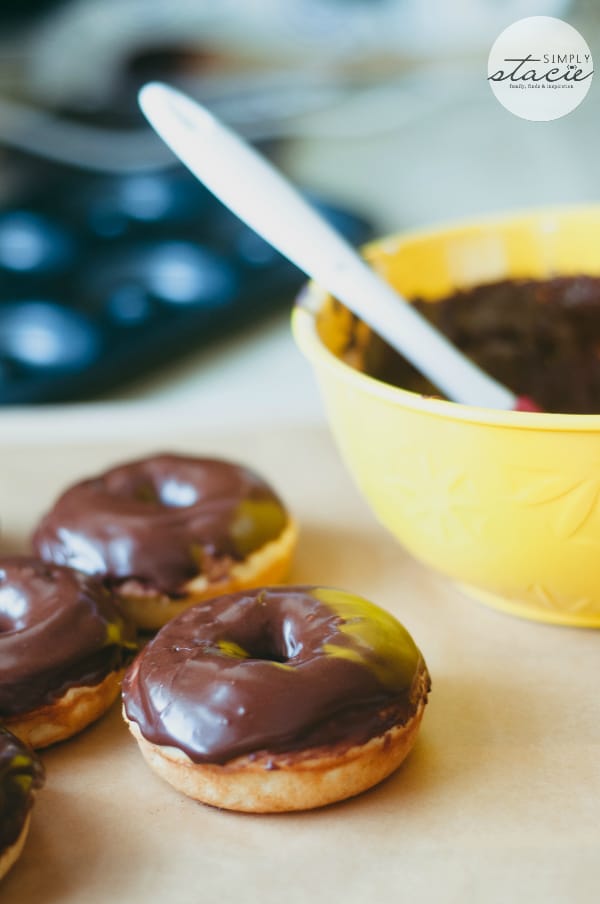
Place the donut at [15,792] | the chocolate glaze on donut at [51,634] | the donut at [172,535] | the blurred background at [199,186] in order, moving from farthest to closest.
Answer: the blurred background at [199,186] < the donut at [172,535] < the chocolate glaze on donut at [51,634] < the donut at [15,792]

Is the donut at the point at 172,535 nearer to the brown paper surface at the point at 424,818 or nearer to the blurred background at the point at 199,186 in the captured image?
the brown paper surface at the point at 424,818

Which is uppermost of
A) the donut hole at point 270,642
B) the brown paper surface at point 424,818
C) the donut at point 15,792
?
the donut at point 15,792

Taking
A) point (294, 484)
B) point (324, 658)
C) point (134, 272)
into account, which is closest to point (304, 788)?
point (324, 658)

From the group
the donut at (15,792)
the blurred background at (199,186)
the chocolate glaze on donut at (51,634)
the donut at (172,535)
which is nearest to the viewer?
the donut at (15,792)

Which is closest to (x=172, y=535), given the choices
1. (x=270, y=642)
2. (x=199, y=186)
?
(x=270, y=642)

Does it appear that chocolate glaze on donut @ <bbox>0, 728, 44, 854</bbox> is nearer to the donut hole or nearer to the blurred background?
the donut hole

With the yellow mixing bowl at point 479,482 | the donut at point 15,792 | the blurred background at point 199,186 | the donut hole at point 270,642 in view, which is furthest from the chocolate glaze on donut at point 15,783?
the blurred background at point 199,186

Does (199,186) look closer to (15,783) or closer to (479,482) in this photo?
(479,482)
